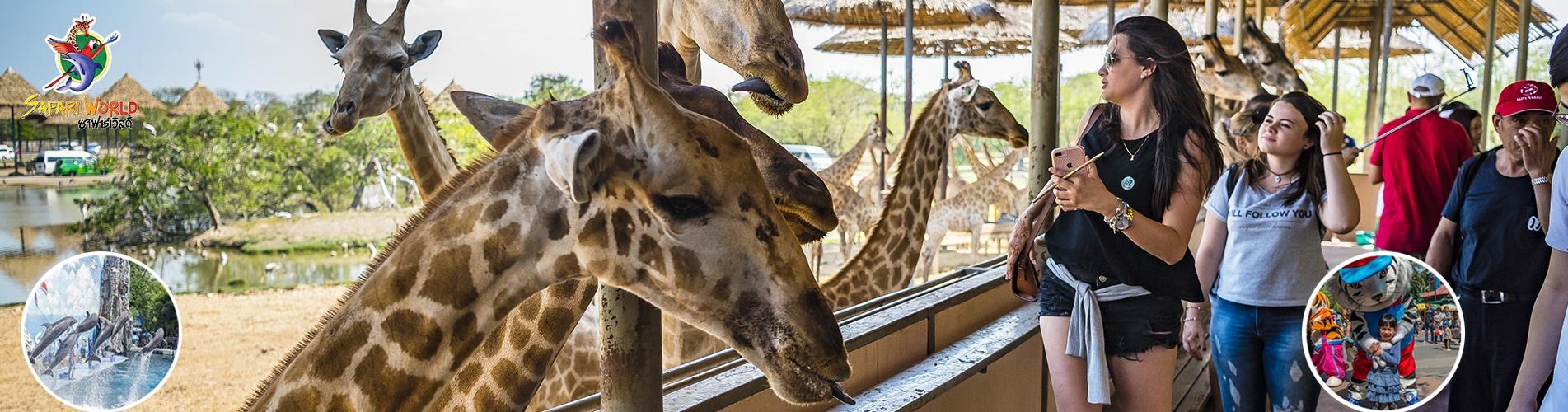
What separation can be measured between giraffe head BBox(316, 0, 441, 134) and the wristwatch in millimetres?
2158

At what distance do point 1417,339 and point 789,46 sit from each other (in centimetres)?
179

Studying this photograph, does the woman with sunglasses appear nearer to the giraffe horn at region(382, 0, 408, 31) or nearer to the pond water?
the giraffe horn at region(382, 0, 408, 31)

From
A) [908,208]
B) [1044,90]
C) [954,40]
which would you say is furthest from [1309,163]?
[954,40]

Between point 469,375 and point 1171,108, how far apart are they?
143 cm

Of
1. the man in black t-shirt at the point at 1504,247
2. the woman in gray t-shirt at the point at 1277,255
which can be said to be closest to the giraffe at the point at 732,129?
the woman in gray t-shirt at the point at 1277,255

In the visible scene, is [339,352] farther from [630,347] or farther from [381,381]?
[630,347]

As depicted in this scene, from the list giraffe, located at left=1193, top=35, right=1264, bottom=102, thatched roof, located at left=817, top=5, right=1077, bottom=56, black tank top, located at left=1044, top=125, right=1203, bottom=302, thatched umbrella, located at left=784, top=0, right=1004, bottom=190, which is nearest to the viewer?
black tank top, located at left=1044, top=125, right=1203, bottom=302

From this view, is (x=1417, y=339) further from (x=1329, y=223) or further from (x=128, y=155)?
(x=128, y=155)

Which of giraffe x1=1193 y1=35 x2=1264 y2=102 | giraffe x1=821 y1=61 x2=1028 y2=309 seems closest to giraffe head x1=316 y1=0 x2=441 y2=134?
giraffe x1=821 y1=61 x2=1028 y2=309

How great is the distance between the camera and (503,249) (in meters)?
1.27

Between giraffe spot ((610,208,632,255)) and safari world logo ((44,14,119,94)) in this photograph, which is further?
safari world logo ((44,14,119,94))

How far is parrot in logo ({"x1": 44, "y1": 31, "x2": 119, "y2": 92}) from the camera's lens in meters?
6.90

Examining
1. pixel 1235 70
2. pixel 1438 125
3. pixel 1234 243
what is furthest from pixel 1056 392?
pixel 1235 70

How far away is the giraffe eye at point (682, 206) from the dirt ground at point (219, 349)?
6714 millimetres
